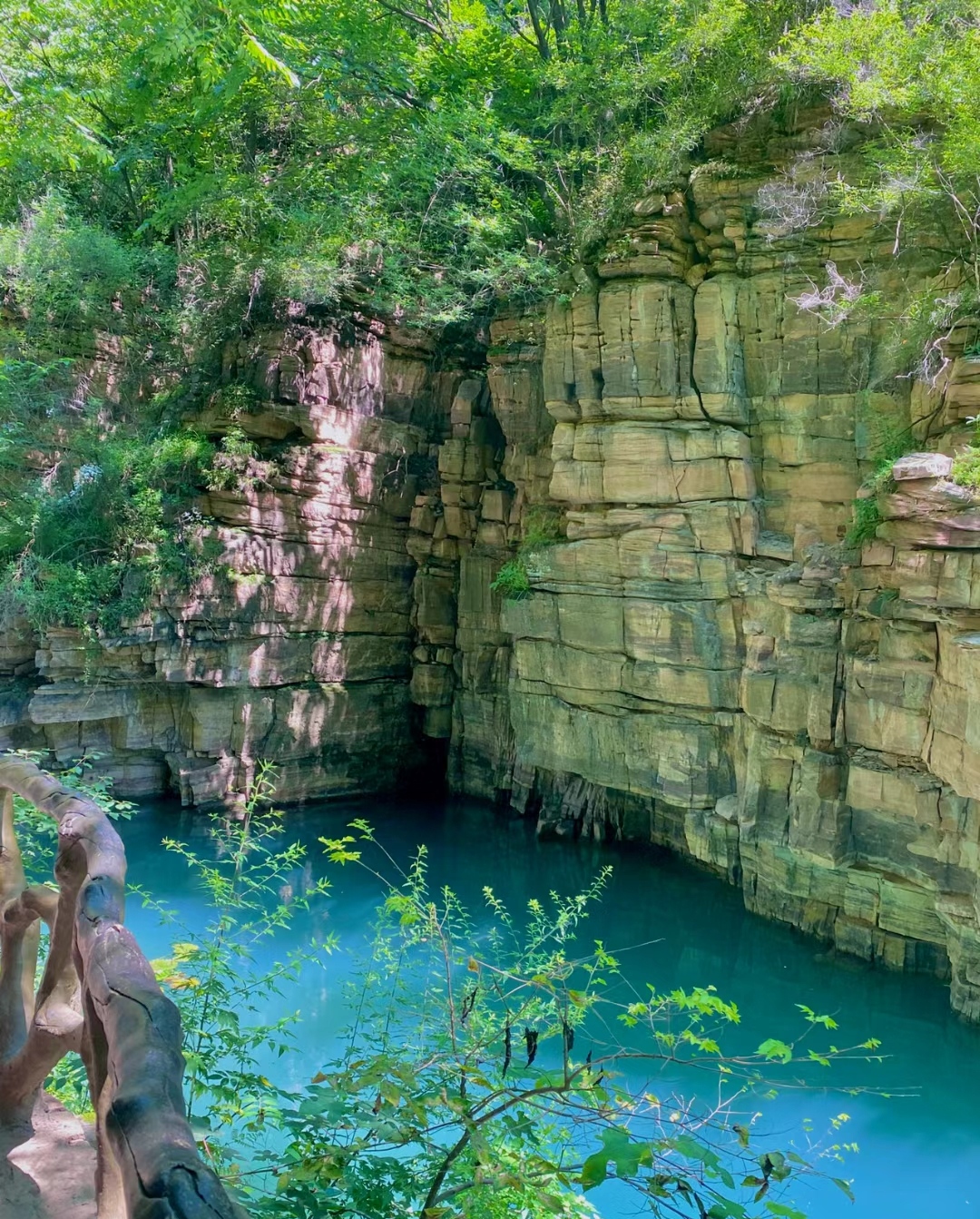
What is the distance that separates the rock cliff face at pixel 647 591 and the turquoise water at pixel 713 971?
43 centimetres

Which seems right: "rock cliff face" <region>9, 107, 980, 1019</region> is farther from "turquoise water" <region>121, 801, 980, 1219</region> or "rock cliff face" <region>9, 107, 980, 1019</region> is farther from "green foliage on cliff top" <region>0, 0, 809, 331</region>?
"green foliage on cliff top" <region>0, 0, 809, 331</region>

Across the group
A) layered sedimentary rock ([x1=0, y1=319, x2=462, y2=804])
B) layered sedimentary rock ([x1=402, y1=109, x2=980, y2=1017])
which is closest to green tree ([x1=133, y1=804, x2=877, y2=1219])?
layered sedimentary rock ([x1=402, y1=109, x2=980, y2=1017])

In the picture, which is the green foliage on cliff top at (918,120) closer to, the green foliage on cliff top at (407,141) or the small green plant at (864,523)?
the green foliage on cliff top at (407,141)

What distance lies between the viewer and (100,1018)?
1.23 m

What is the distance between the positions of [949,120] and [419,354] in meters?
7.61

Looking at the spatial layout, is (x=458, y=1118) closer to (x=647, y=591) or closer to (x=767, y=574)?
(x=767, y=574)

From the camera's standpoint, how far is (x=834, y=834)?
8.05m

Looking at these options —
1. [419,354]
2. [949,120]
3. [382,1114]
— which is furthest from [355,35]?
[382,1114]

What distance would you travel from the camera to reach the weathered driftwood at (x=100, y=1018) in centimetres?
96

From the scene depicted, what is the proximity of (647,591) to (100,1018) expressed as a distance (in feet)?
29.2

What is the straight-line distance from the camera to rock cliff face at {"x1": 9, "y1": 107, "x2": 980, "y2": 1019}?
770cm

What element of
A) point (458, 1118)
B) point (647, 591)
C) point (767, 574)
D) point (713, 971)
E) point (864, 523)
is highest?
point (864, 523)

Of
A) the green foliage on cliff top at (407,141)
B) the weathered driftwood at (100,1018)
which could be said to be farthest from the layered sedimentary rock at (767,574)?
the weathered driftwood at (100,1018)

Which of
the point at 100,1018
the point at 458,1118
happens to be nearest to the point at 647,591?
the point at 458,1118
